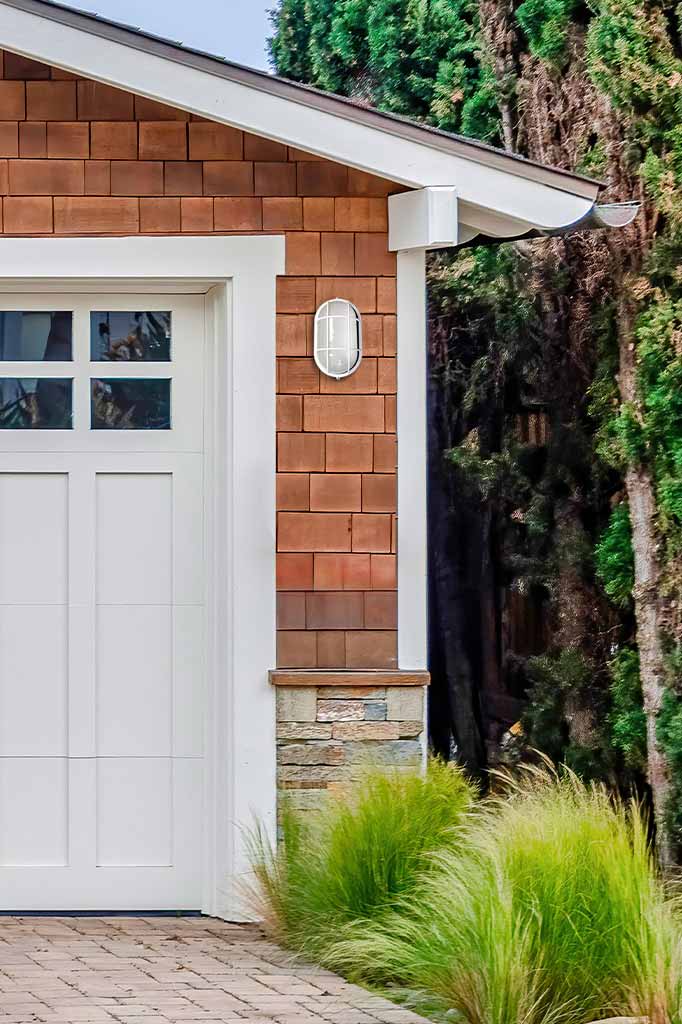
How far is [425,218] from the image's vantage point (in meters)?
5.68

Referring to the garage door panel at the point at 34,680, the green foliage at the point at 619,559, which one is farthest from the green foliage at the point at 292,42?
the garage door panel at the point at 34,680

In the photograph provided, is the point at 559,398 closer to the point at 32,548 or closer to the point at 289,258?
the point at 289,258

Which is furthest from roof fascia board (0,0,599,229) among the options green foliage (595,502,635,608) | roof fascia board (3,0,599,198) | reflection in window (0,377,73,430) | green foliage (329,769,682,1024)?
green foliage (329,769,682,1024)

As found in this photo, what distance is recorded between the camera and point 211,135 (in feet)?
19.3

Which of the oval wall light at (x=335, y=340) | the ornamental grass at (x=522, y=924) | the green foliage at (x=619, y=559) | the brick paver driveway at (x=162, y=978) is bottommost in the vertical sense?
the brick paver driveway at (x=162, y=978)

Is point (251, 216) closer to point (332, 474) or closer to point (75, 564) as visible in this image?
point (332, 474)

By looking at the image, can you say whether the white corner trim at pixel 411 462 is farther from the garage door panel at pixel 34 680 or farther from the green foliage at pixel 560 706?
the green foliage at pixel 560 706

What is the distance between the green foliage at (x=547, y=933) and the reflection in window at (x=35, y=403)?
2.69 m

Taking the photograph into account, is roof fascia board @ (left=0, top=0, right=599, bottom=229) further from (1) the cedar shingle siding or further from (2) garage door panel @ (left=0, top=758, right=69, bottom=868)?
(2) garage door panel @ (left=0, top=758, right=69, bottom=868)

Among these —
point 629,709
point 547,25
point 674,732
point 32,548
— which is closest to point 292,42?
point 547,25

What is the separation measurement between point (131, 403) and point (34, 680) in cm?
126

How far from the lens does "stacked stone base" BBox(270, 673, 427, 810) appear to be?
19.1 feet

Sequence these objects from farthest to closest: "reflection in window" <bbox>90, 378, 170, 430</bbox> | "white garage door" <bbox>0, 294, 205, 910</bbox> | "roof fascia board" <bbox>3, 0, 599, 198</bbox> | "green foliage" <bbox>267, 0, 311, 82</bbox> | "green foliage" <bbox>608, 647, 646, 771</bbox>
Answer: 1. "green foliage" <bbox>267, 0, 311, 82</bbox>
2. "green foliage" <bbox>608, 647, 646, 771</bbox>
3. "reflection in window" <bbox>90, 378, 170, 430</bbox>
4. "white garage door" <bbox>0, 294, 205, 910</bbox>
5. "roof fascia board" <bbox>3, 0, 599, 198</bbox>

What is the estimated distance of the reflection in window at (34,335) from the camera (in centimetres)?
609
